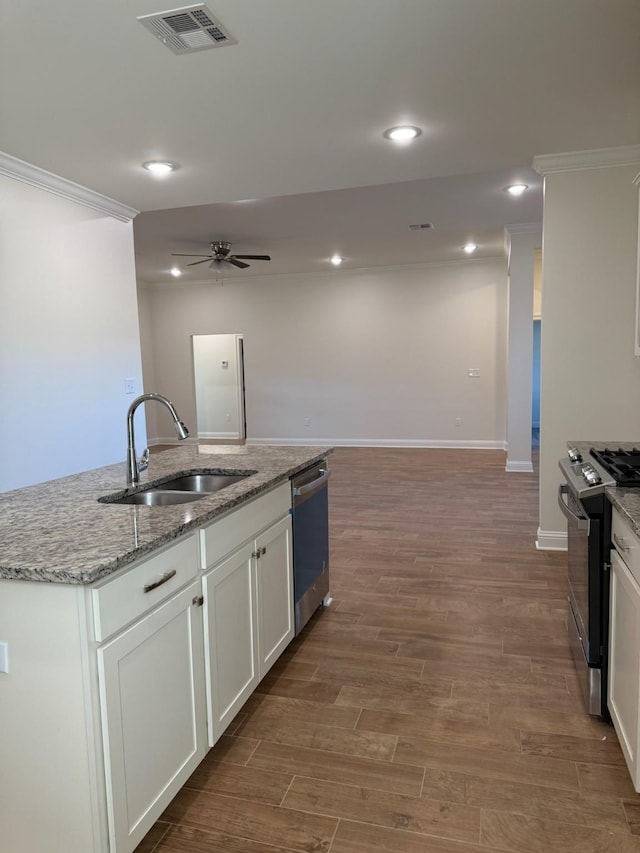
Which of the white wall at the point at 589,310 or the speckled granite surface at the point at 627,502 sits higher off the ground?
the white wall at the point at 589,310

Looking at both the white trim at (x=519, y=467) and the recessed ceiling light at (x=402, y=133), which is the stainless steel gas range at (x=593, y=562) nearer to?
the recessed ceiling light at (x=402, y=133)

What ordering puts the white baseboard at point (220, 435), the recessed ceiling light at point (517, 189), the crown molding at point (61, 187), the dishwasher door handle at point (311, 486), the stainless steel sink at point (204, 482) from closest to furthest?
the stainless steel sink at point (204, 482) → the dishwasher door handle at point (311, 486) → the crown molding at point (61, 187) → the recessed ceiling light at point (517, 189) → the white baseboard at point (220, 435)

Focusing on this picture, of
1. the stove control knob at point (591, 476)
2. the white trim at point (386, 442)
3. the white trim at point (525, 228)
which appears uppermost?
the white trim at point (525, 228)

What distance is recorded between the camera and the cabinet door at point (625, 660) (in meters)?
1.75

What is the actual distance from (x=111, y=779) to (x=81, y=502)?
968 millimetres

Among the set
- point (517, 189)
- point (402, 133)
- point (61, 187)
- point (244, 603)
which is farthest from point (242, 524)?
point (517, 189)

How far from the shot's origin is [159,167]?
3725 millimetres

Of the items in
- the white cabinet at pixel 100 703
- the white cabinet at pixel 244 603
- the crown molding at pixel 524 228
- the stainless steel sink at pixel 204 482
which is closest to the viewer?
the white cabinet at pixel 100 703

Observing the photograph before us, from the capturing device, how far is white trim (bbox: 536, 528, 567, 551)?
13.8 ft

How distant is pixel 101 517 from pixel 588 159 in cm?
359

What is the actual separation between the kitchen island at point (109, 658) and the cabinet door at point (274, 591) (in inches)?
8.2

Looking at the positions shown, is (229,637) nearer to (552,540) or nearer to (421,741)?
(421,741)

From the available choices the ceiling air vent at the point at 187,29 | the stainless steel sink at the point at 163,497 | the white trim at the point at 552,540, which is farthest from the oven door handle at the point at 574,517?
the ceiling air vent at the point at 187,29

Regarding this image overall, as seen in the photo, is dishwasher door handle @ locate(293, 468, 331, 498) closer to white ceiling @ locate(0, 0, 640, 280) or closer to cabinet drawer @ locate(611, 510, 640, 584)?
cabinet drawer @ locate(611, 510, 640, 584)
